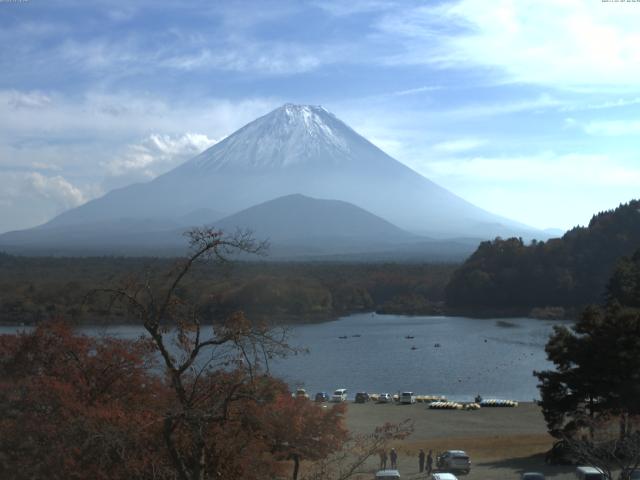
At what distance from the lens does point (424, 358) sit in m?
27.0

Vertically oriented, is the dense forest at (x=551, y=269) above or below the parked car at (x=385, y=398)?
above

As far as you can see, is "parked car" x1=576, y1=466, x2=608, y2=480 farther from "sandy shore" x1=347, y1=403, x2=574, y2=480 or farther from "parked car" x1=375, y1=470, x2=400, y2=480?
"parked car" x1=375, y1=470, x2=400, y2=480

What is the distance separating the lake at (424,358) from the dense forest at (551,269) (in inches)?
146

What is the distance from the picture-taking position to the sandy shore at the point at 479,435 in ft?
35.4

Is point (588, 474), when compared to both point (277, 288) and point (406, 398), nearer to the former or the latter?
point (406, 398)

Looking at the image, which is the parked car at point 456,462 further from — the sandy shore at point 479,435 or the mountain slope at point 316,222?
the mountain slope at point 316,222

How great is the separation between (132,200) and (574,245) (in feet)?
417

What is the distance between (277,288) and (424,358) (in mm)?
13355

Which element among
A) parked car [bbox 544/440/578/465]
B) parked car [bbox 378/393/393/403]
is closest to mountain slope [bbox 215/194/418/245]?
parked car [bbox 378/393/393/403]

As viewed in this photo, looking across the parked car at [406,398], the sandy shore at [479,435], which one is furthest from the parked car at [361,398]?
the parked car at [406,398]

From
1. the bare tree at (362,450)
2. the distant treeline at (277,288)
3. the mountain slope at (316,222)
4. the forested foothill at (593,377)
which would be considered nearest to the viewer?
the bare tree at (362,450)

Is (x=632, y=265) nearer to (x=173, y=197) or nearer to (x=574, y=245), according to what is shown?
(x=574, y=245)

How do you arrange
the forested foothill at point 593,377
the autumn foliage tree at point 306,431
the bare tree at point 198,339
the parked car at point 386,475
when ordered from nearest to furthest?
the bare tree at point 198,339
the autumn foliage tree at point 306,431
the parked car at point 386,475
the forested foothill at point 593,377

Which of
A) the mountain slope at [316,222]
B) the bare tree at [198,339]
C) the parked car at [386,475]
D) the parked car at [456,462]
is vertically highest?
the mountain slope at [316,222]
